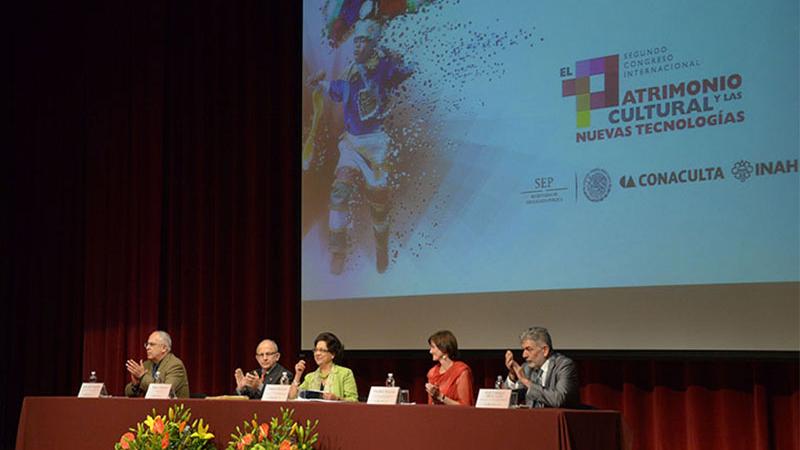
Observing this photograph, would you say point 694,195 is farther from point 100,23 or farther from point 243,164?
point 100,23

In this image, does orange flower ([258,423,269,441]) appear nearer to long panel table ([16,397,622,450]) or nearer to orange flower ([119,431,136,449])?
long panel table ([16,397,622,450])

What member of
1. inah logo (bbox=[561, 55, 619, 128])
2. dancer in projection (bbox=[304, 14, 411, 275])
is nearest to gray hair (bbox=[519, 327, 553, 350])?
inah logo (bbox=[561, 55, 619, 128])

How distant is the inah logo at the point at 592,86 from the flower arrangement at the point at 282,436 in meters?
2.21

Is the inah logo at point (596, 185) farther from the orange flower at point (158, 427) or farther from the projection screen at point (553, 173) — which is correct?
the orange flower at point (158, 427)

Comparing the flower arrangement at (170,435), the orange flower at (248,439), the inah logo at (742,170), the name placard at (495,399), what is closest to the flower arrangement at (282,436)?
the orange flower at (248,439)

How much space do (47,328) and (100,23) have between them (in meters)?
2.48

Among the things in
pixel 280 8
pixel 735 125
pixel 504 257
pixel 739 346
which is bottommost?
pixel 739 346

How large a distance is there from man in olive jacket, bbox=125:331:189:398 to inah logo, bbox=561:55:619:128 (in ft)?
8.22

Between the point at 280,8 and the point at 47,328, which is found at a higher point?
the point at 280,8

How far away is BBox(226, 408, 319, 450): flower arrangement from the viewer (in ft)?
13.0

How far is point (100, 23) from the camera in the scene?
8.14 m

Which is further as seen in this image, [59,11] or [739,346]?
[59,11]

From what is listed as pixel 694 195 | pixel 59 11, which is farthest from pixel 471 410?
pixel 59 11

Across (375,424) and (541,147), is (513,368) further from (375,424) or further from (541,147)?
(541,147)
